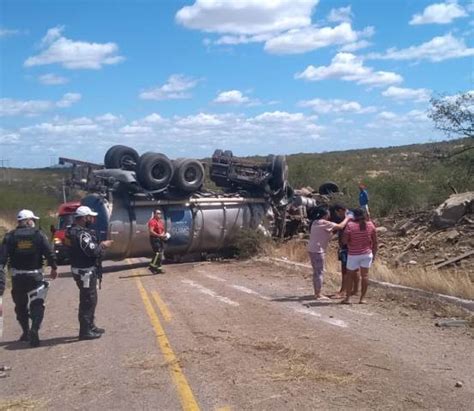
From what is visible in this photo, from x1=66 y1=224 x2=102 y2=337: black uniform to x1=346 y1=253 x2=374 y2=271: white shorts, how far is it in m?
4.30

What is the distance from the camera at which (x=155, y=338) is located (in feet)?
28.4

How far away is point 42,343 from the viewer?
8789 millimetres

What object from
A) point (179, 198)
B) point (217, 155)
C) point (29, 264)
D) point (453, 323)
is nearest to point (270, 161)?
point (217, 155)

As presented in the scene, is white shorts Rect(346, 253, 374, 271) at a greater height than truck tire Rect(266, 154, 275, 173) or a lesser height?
lesser

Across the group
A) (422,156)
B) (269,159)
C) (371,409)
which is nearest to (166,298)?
(371,409)

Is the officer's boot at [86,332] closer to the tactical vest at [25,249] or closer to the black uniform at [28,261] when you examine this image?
the black uniform at [28,261]

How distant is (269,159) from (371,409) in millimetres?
16979

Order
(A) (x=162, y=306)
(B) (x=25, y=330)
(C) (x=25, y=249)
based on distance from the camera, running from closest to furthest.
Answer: (C) (x=25, y=249)
(B) (x=25, y=330)
(A) (x=162, y=306)

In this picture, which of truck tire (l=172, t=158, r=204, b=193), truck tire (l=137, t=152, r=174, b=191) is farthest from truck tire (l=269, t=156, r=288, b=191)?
truck tire (l=137, t=152, r=174, b=191)

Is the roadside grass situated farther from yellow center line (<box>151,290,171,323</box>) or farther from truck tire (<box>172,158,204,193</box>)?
truck tire (<box>172,158,204,193</box>)

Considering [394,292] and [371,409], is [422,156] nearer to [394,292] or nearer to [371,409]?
[394,292]

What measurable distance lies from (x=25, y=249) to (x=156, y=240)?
30.4 ft

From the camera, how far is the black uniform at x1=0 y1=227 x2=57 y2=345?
850 cm

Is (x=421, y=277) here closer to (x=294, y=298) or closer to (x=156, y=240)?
(x=294, y=298)
